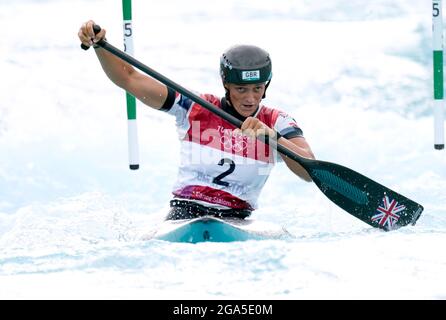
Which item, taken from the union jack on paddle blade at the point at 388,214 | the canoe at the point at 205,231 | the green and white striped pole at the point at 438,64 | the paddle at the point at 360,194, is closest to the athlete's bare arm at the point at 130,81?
the paddle at the point at 360,194

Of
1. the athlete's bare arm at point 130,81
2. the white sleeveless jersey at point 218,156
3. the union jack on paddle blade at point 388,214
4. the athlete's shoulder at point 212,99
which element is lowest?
the union jack on paddle blade at point 388,214

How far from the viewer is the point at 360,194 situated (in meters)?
5.92

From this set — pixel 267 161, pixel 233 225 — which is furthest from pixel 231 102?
pixel 233 225

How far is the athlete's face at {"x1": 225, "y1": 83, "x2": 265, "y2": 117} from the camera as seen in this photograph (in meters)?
5.65

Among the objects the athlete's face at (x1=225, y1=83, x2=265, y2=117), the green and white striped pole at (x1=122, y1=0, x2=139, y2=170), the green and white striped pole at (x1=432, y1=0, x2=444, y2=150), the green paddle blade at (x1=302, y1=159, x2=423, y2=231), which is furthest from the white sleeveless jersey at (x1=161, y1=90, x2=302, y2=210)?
the green and white striped pole at (x1=432, y1=0, x2=444, y2=150)

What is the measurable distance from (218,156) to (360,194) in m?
0.85

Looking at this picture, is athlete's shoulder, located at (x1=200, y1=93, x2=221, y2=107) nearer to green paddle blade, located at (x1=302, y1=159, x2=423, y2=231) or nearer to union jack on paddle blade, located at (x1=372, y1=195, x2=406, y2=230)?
green paddle blade, located at (x1=302, y1=159, x2=423, y2=231)

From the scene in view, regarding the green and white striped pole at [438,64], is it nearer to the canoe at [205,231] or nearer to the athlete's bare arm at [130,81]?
the athlete's bare arm at [130,81]

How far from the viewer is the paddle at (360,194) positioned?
5809 mm

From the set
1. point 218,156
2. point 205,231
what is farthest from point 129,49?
point 205,231

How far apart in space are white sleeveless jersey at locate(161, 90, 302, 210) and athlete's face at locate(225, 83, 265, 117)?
0.35 ft

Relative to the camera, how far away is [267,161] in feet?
19.2
